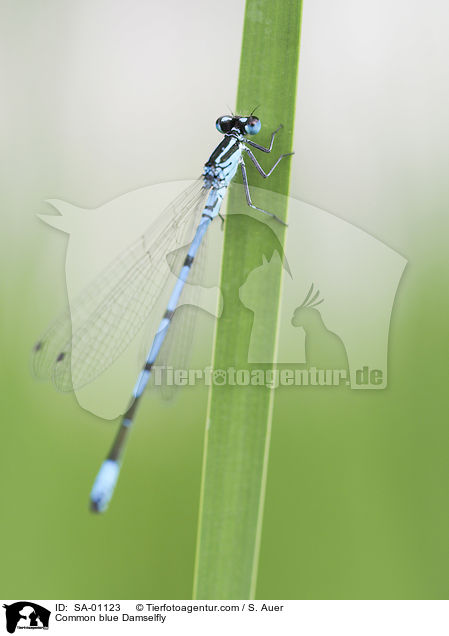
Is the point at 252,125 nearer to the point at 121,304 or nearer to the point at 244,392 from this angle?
the point at 244,392

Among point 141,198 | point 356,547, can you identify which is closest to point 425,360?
point 356,547

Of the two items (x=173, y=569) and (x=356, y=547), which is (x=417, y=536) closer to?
(x=356, y=547)

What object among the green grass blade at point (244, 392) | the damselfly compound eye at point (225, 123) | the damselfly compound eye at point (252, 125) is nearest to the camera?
the green grass blade at point (244, 392)

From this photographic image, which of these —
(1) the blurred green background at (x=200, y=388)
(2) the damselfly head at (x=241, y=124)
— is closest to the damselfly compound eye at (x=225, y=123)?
(2) the damselfly head at (x=241, y=124)

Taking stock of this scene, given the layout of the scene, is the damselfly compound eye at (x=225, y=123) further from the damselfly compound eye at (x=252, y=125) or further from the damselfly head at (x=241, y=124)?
the damselfly compound eye at (x=252, y=125)
